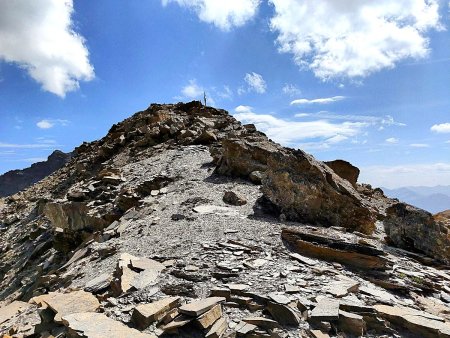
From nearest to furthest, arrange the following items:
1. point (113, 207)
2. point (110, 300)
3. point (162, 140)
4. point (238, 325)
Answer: point (238, 325) < point (110, 300) < point (113, 207) < point (162, 140)

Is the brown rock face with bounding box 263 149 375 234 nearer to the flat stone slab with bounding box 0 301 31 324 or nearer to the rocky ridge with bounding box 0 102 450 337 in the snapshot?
the rocky ridge with bounding box 0 102 450 337

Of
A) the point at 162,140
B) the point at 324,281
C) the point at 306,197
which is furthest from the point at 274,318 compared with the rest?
the point at 162,140

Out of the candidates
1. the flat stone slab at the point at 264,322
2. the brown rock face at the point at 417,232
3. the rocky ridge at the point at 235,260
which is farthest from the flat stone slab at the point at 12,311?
the brown rock face at the point at 417,232

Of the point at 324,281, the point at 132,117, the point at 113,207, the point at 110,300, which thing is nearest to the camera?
the point at 110,300

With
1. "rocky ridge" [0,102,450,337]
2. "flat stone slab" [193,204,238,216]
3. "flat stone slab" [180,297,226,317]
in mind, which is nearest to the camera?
"flat stone slab" [180,297,226,317]

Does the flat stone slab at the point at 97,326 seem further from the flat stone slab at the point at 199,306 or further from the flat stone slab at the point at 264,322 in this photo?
the flat stone slab at the point at 264,322

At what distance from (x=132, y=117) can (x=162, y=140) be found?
15028 mm

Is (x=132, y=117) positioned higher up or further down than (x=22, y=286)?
higher up

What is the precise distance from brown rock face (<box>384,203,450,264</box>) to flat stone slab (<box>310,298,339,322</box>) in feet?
21.6

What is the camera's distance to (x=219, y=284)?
721 centimetres

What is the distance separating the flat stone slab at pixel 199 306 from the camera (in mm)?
5846

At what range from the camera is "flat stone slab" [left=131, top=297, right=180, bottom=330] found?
5880 mm

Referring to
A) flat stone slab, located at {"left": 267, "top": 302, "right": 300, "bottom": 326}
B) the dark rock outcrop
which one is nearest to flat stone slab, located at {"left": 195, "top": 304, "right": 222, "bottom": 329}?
flat stone slab, located at {"left": 267, "top": 302, "right": 300, "bottom": 326}

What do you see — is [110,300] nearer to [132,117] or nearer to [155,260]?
[155,260]
